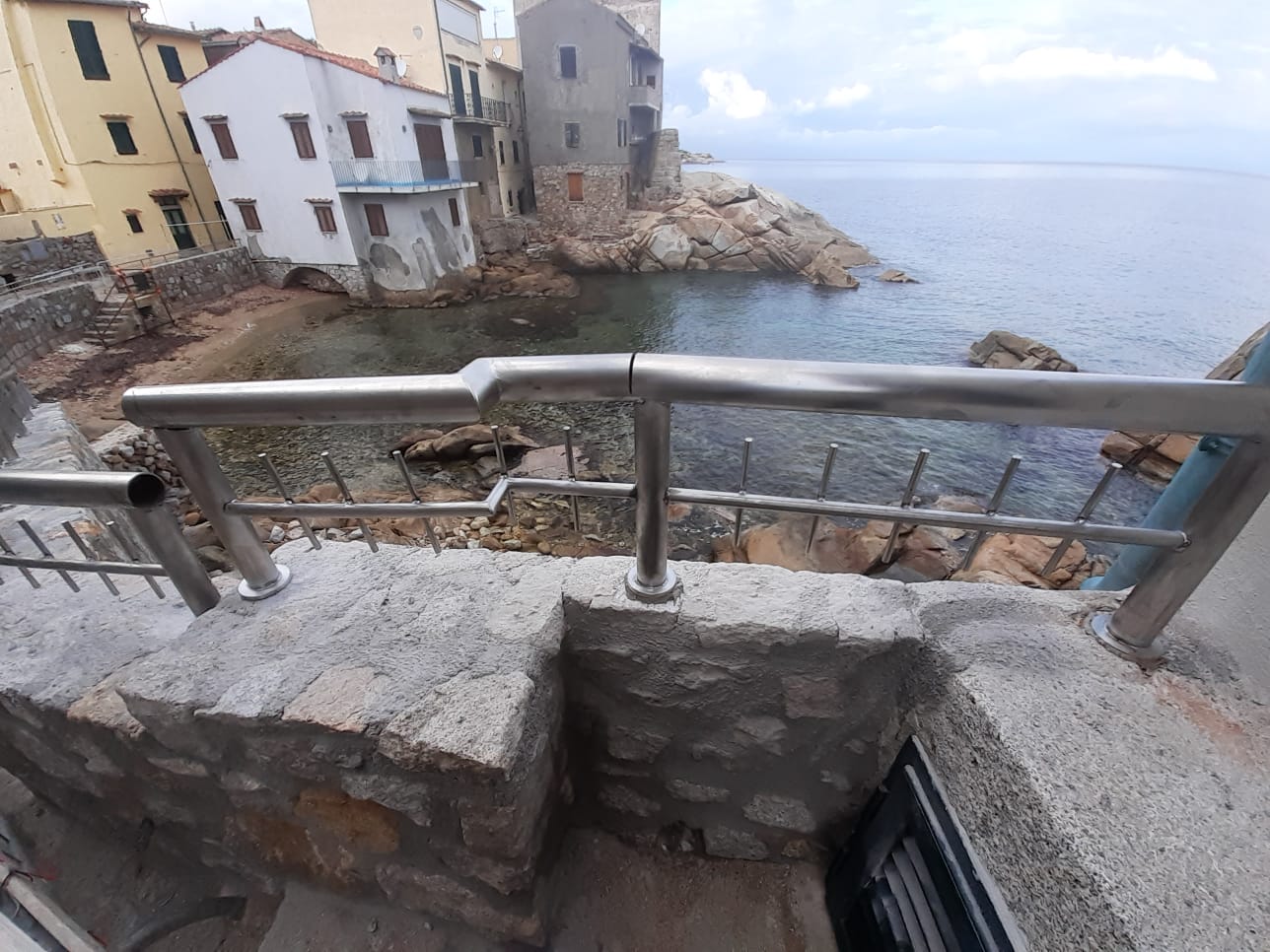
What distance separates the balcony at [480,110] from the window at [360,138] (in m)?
4.60

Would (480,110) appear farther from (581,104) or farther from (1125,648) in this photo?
(1125,648)

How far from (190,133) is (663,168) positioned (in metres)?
Result: 25.0

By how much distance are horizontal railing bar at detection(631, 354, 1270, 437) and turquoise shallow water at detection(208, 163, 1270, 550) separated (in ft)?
31.3

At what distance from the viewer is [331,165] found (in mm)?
20062

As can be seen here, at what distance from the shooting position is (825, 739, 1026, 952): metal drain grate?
56.0 inches

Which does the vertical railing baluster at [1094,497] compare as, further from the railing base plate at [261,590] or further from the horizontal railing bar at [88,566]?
the horizontal railing bar at [88,566]

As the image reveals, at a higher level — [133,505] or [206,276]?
[133,505]

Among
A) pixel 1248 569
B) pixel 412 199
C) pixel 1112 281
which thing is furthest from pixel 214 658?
pixel 1112 281

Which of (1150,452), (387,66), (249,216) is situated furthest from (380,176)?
(1150,452)

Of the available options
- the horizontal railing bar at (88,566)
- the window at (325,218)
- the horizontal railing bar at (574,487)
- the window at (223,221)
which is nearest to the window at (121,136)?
the window at (223,221)

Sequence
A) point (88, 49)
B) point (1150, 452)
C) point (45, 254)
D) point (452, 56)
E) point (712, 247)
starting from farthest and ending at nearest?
point (712, 247)
point (452, 56)
point (88, 49)
point (45, 254)
point (1150, 452)

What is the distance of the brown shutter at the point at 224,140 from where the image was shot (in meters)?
20.3

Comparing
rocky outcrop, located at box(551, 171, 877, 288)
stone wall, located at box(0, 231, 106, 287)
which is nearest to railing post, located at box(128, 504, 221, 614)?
stone wall, located at box(0, 231, 106, 287)

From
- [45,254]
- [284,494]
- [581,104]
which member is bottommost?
[45,254]
